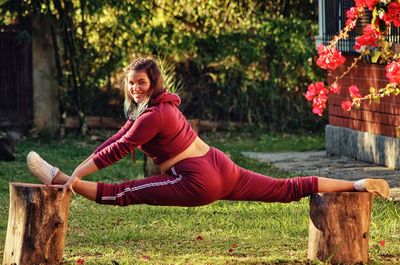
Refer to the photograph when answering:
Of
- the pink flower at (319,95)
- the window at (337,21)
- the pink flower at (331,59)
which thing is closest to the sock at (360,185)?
the pink flower at (331,59)

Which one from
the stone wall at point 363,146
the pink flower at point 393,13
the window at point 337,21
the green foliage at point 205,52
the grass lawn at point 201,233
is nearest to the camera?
the grass lawn at point 201,233

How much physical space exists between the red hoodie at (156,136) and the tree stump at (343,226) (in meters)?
0.98

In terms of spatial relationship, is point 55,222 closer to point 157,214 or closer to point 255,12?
point 157,214

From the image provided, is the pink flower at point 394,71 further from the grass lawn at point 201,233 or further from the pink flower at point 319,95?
the pink flower at point 319,95

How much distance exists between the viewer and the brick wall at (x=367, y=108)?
14.1 metres

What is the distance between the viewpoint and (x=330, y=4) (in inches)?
625

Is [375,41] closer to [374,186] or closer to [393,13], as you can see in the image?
[393,13]

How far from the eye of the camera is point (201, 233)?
29.9ft

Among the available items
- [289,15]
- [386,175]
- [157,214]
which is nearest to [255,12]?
[289,15]

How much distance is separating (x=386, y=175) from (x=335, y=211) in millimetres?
5986

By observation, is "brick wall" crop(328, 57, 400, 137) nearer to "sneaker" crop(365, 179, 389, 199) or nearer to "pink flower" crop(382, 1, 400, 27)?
"pink flower" crop(382, 1, 400, 27)

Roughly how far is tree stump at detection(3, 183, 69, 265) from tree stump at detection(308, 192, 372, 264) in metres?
1.67

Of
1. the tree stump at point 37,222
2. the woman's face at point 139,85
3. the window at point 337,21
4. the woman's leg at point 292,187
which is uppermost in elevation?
the window at point 337,21

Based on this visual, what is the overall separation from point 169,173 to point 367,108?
7939mm
